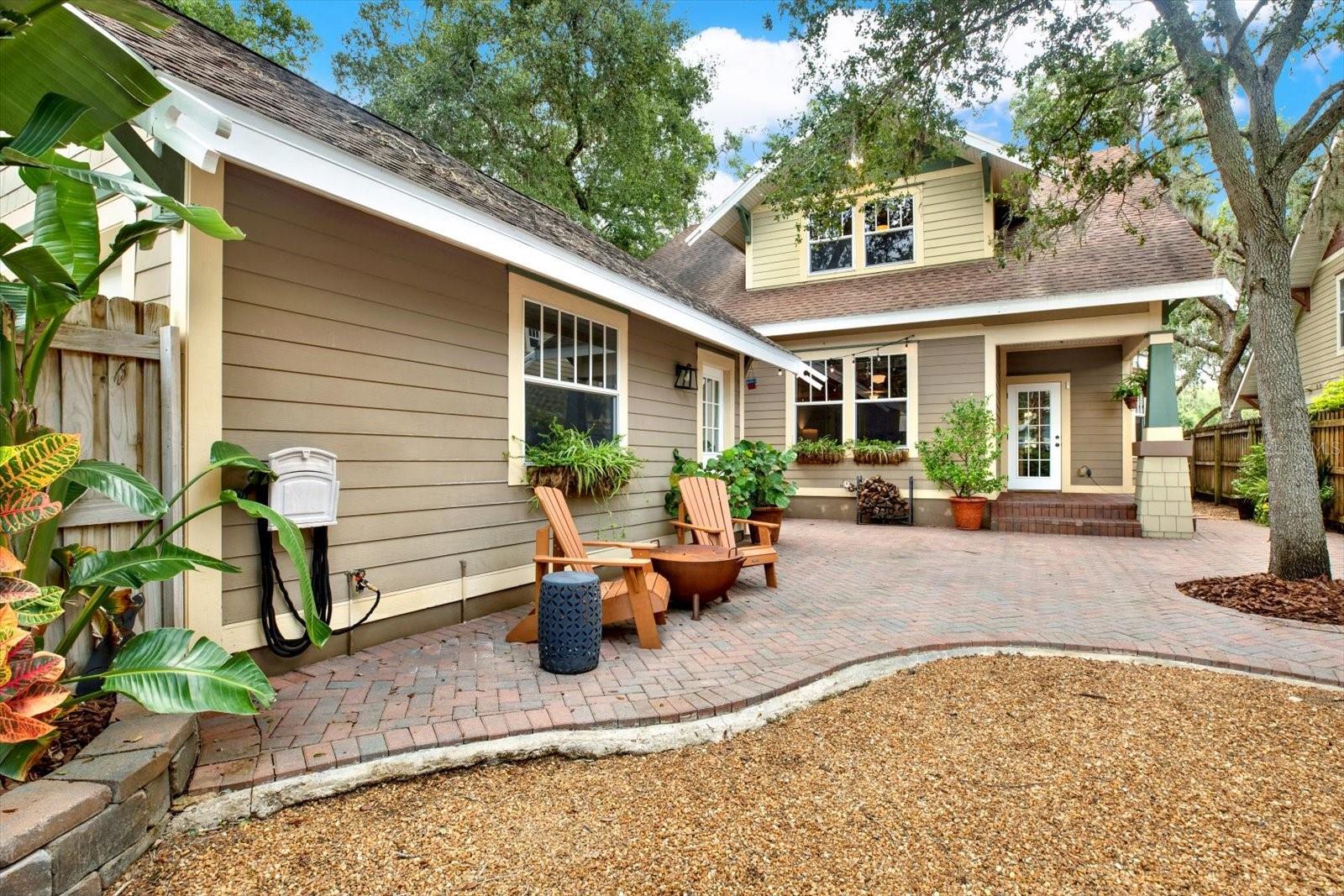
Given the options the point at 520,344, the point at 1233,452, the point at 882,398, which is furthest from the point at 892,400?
the point at 1233,452

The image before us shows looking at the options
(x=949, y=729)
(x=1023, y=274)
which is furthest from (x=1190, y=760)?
(x=1023, y=274)

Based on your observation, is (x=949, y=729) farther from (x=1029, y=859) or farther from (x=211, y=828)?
(x=211, y=828)

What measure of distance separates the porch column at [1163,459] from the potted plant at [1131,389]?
179cm

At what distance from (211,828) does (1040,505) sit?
31.1ft

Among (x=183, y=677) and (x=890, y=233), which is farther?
(x=890, y=233)

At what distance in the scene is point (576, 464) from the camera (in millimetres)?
4594

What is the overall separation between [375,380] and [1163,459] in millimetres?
9015

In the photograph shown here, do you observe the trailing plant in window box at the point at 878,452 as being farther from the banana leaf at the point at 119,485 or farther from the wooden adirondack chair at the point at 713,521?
the banana leaf at the point at 119,485

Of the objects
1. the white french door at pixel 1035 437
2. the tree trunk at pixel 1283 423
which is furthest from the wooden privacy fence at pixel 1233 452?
the tree trunk at pixel 1283 423

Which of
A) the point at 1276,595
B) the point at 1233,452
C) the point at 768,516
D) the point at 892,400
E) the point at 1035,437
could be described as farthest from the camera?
the point at 1233,452

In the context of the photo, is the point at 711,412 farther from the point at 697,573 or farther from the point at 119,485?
the point at 119,485

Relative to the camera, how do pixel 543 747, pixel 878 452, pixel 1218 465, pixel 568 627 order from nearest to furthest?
pixel 543 747, pixel 568 627, pixel 878 452, pixel 1218 465

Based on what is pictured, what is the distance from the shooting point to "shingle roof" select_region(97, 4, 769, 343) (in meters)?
2.76

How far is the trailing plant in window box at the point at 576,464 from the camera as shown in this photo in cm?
454
